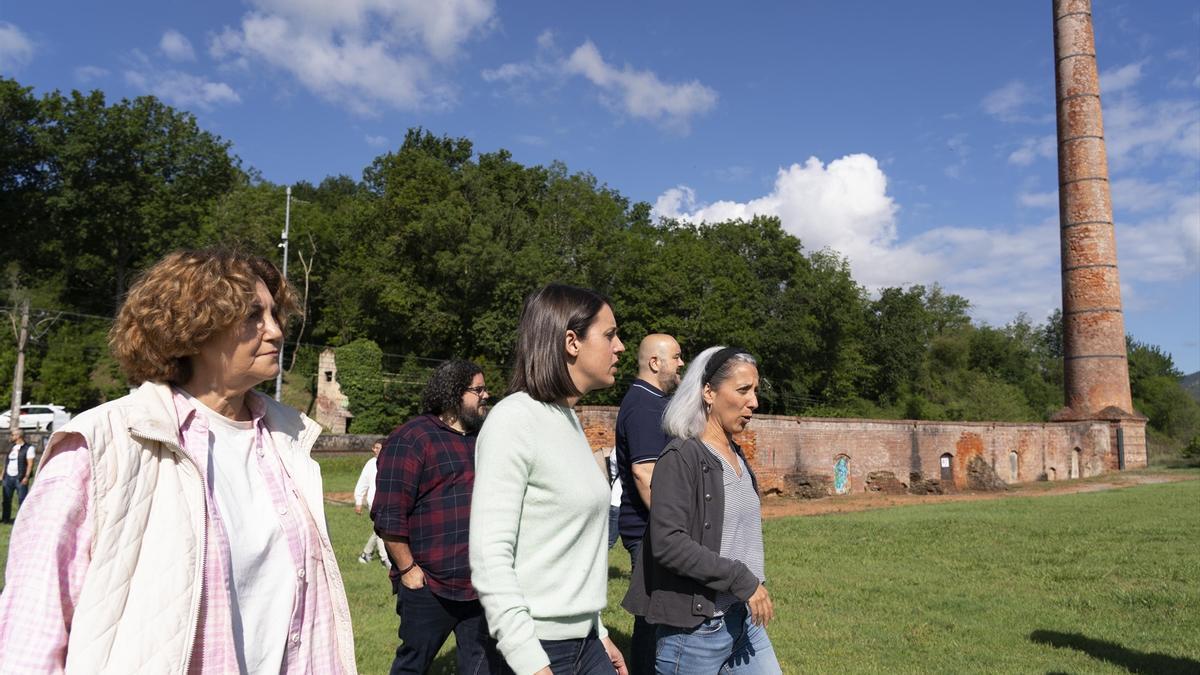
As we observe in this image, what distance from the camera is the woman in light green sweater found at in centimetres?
242

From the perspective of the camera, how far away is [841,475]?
25328 millimetres

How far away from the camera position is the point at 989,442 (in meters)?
30.7

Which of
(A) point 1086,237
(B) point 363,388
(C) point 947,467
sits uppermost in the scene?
(A) point 1086,237

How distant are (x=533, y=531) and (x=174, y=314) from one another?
3.82 feet

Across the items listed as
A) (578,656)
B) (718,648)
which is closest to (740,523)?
(718,648)

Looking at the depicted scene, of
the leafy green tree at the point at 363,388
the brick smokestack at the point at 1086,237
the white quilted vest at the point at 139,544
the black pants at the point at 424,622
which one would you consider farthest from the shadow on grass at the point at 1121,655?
the leafy green tree at the point at 363,388

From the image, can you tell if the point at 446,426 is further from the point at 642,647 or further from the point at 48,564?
the point at 48,564

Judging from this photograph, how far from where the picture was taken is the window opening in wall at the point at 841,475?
25078 millimetres

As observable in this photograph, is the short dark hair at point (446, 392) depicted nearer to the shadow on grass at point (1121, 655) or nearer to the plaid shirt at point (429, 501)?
the plaid shirt at point (429, 501)

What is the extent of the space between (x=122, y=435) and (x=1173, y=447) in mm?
61832

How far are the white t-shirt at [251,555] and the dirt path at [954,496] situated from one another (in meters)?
17.4

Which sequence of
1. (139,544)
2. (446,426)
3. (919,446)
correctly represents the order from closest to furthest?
(139,544) < (446,426) < (919,446)

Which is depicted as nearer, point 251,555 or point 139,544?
point 139,544

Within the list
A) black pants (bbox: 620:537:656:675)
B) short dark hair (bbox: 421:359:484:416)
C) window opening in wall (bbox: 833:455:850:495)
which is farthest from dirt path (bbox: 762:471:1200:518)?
black pants (bbox: 620:537:656:675)
